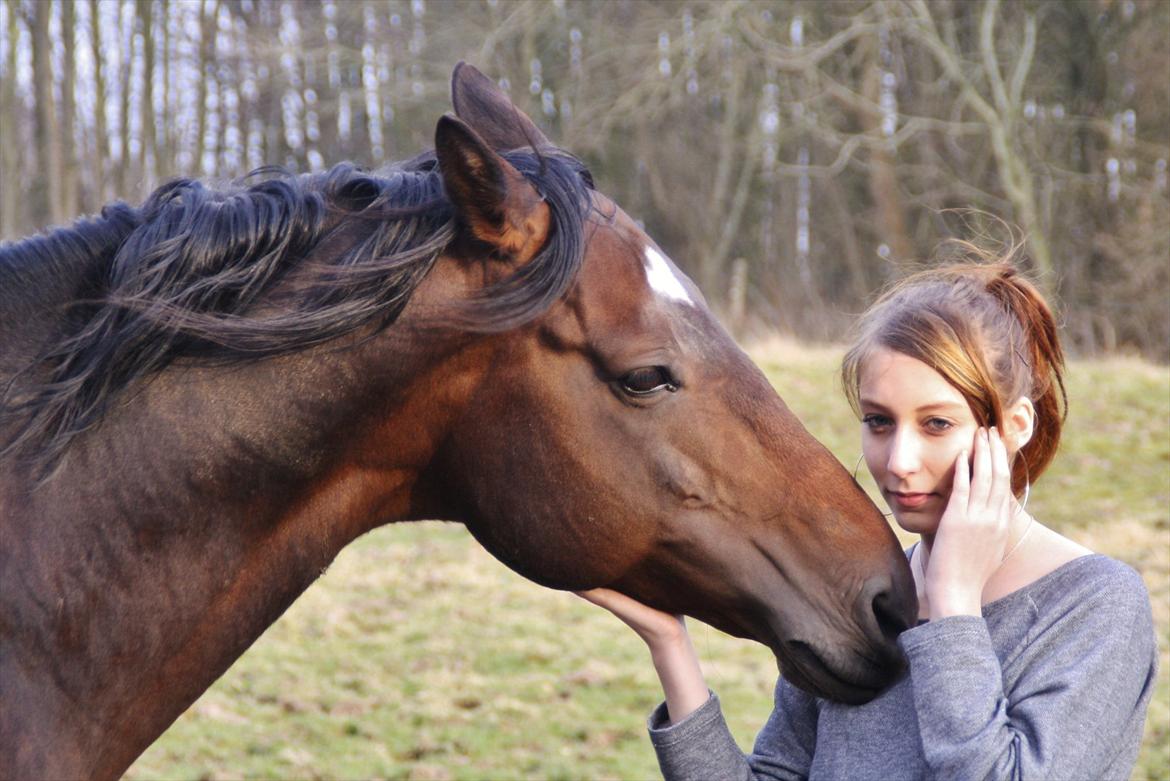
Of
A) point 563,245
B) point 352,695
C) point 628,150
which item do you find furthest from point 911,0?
point 563,245

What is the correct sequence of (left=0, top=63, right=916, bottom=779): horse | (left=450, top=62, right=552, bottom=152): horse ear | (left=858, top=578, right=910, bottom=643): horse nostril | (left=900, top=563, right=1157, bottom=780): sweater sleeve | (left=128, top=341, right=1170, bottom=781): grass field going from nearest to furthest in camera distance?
(left=900, top=563, right=1157, bottom=780): sweater sleeve
(left=0, top=63, right=916, bottom=779): horse
(left=858, top=578, right=910, bottom=643): horse nostril
(left=450, top=62, right=552, bottom=152): horse ear
(left=128, top=341, right=1170, bottom=781): grass field

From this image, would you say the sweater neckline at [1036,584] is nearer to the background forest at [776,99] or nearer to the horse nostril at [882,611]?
the horse nostril at [882,611]

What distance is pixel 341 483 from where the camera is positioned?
2.05 meters

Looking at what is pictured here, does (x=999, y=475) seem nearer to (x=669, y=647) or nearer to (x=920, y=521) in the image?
(x=920, y=521)

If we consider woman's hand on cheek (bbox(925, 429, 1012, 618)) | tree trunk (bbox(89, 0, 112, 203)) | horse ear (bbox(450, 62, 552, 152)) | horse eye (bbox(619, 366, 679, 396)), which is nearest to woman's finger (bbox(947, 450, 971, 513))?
woman's hand on cheek (bbox(925, 429, 1012, 618))

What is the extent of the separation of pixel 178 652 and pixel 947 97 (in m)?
20.4

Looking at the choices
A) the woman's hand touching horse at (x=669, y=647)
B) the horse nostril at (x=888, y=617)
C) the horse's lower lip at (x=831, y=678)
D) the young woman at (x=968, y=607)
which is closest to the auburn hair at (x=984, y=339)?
the young woman at (x=968, y=607)

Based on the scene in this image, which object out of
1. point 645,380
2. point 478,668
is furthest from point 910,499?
point 478,668

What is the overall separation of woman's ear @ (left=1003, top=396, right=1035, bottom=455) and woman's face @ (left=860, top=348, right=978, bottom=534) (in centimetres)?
10

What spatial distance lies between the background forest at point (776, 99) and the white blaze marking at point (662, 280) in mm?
12711

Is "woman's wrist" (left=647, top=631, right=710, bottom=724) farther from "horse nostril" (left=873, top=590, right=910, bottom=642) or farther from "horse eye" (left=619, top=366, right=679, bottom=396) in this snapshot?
"horse eye" (left=619, top=366, right=679, bottom=396)

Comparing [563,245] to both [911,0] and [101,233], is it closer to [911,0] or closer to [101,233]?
[101,233]

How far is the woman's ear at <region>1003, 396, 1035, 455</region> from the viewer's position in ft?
6.89

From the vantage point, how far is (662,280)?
2.08m
